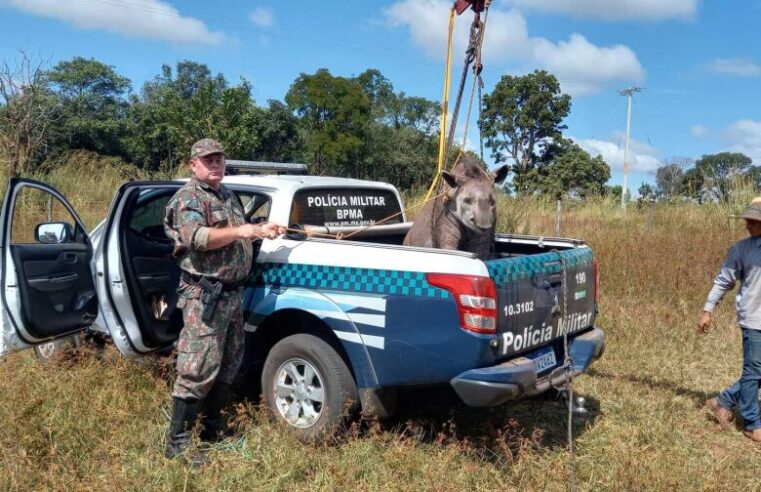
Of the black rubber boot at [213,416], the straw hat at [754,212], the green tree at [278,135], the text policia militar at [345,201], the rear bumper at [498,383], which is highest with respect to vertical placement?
the green tree at [278,135]

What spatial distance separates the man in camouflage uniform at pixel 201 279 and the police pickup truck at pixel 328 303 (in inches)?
17.6

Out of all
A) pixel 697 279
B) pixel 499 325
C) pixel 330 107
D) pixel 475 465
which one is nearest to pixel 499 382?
pixel 499 325

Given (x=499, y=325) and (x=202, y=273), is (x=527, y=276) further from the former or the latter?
(x=202, y=273)

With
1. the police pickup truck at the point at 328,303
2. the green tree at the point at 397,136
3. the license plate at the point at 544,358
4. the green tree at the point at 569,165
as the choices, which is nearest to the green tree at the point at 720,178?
the police pickup truck at the point at 328,303

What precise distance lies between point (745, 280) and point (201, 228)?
13.8 feet

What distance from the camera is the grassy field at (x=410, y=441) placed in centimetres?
351

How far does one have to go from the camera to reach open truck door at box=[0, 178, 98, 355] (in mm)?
4148

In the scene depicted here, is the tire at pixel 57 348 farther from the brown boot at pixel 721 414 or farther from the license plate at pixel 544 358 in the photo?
the brown boot at pixel 721 414

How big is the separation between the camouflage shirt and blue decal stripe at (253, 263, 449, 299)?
1.17 feet

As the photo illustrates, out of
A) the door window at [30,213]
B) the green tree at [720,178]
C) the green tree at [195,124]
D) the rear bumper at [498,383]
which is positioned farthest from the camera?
the green tree at [195,124]

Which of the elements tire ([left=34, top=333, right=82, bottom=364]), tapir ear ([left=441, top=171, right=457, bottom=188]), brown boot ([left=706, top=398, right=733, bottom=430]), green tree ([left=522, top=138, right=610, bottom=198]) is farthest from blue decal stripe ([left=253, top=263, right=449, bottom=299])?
green tree ([left=522, top=138, right=610, bottom=198])

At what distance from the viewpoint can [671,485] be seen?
3576 millimetres

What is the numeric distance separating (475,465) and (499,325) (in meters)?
0.97

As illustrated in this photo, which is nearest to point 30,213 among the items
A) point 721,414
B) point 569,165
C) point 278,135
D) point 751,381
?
point 721,414
